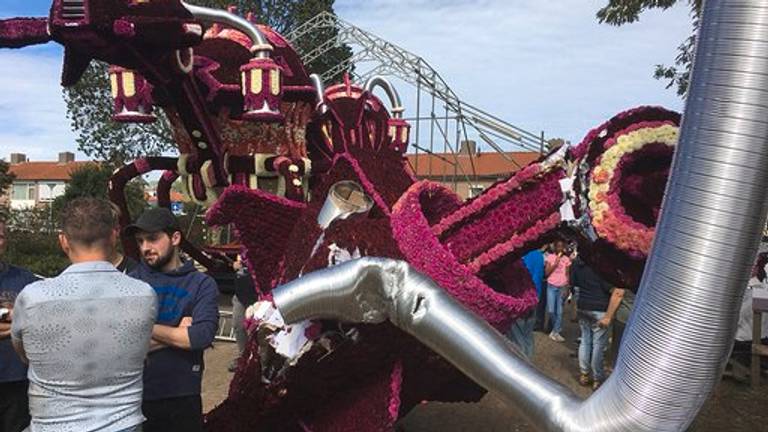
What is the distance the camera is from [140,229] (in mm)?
3102

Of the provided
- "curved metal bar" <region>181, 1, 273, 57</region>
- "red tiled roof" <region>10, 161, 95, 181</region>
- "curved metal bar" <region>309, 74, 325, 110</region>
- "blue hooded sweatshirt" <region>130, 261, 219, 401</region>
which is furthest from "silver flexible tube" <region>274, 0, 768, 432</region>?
"red tiled roof" <region>10, 161, 95, 181</region>

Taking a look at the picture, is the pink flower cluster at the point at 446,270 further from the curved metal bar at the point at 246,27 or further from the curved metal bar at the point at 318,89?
the curved metal bar at the point at 318,89

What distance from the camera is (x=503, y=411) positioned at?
555 centimetres

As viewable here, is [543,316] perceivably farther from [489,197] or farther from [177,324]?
[177,324]

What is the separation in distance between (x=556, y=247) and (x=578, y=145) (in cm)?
Result: 739

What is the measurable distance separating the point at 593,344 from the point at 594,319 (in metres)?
0.22

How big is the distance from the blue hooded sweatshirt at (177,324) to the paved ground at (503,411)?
92.1 inches

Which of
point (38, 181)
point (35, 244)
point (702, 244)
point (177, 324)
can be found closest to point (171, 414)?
point (177, 324)

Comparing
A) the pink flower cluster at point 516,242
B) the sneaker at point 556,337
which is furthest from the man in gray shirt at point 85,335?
the sneaker at point 556,337

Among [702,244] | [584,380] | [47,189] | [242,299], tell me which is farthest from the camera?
[47,189]

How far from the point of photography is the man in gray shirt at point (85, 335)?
2.18 meters

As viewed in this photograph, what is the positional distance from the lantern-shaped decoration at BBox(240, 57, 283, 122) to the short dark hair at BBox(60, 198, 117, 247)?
3.56m

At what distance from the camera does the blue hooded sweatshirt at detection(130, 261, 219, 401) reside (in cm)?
288

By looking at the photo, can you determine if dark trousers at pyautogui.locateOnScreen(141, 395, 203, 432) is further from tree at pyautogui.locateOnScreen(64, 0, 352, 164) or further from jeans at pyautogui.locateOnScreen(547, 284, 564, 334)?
tree at pyautogui.locateOnScreen(64, 0, 352, 164)
